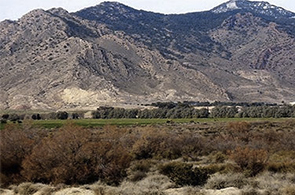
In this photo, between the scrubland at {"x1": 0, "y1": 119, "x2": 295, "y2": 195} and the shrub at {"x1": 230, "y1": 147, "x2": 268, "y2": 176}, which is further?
the shrub at {"x1": 230, "y1": 147, "x2": 268, "y2": 176}

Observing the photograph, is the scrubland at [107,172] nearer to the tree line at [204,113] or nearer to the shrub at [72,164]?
the shrub at [72,164]

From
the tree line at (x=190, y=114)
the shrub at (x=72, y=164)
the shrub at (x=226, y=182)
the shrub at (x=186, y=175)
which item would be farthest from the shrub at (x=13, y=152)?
the tree line at (x=190, y=114)

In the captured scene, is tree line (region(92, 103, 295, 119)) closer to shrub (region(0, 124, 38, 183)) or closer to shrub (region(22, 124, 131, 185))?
shrub (region(0, 124, 38, 183))

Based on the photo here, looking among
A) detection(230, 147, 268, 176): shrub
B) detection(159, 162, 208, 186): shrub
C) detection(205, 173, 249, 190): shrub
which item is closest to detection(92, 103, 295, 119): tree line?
detection(230, 147, 268, 176): shrub

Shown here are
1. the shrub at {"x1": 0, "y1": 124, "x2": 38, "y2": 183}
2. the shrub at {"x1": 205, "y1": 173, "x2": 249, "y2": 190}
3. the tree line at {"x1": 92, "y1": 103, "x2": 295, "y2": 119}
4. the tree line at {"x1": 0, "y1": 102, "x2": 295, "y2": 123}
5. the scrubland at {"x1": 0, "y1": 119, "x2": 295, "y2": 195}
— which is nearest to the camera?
the scrubland at {"x1": 0, "y1": 119, "x2": 295, "y2": 195}

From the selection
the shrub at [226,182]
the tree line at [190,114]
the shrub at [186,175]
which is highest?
the shrub at [226,182]

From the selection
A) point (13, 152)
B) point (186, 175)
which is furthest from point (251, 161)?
point (13, 152)

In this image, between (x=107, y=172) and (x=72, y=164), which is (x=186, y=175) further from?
(x=72, y=164)

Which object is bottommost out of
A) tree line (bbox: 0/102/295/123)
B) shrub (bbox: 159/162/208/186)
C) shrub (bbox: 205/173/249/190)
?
tree line (bbox: 0/102/295/123)

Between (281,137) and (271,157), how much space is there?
12225 millimetres

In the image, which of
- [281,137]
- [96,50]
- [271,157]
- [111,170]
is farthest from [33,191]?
[96,50]

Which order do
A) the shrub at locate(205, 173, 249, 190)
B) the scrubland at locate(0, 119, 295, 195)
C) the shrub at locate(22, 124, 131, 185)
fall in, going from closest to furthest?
the scrubland at locate(0, 119, 295, 195)
the shrub at locate(205, 173, 249, 190)
the shrub at locate(22, 124, 131, 185)

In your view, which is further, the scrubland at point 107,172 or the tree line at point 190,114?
the tree line at point 190,114

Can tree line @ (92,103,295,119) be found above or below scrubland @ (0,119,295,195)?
below
